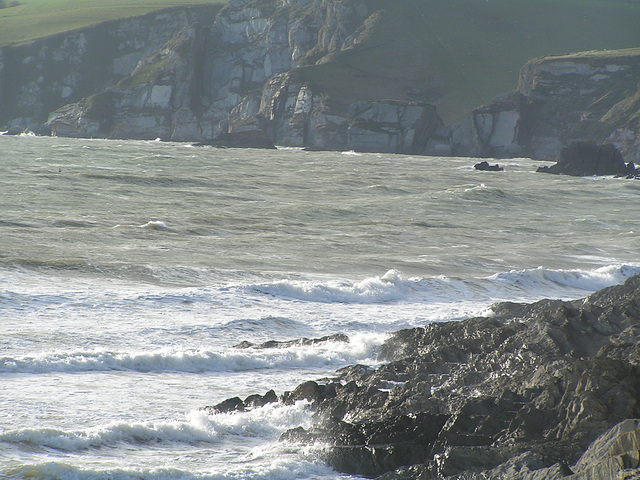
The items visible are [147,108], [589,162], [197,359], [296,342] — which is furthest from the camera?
[147,108]

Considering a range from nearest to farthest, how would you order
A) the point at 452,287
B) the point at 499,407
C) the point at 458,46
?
the point at 499,407 < the point at 452,287 < the point at 458,46

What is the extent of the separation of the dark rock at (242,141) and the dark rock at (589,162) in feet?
182

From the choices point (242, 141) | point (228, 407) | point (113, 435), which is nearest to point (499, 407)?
point (228, 407)

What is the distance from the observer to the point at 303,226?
35.0m

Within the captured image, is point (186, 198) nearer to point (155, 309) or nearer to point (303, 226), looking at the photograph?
point (303, 226)

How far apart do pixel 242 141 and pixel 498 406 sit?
12006cm

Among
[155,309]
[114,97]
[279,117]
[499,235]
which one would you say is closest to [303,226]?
[499,235]

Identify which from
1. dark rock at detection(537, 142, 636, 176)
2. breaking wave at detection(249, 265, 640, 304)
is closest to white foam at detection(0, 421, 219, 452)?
breaking wave at detection(249, 265, 640, 304)

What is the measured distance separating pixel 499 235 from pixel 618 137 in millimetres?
85595

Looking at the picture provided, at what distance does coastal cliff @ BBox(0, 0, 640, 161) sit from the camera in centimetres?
12912

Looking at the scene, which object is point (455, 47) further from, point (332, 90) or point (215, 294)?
point (215, 294)

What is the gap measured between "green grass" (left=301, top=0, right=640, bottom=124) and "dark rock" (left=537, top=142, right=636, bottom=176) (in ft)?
201

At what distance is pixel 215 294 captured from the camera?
1848 cm

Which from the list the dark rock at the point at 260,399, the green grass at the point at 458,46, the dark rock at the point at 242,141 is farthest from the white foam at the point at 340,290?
the green grass at the point at 458,46
